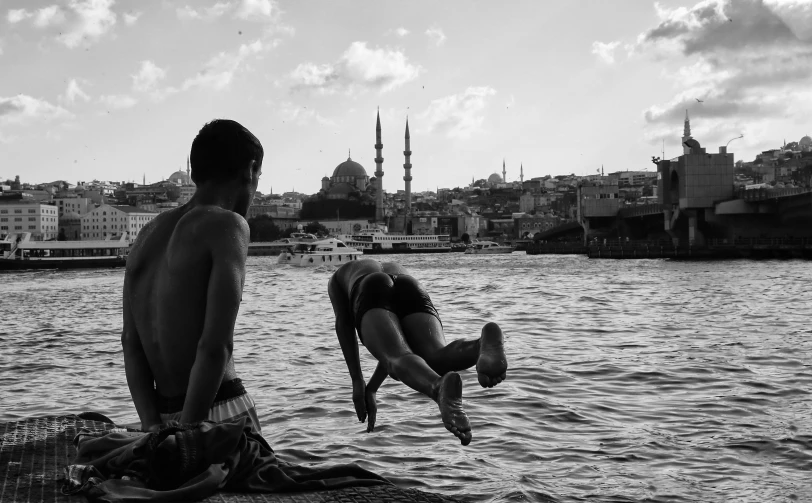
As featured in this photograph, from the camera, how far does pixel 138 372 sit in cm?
284

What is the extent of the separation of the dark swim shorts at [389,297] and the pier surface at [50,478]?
550 mm

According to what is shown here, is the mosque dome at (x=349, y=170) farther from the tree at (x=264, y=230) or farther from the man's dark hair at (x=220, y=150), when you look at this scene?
the man's dark hair at (x=220, y=150)

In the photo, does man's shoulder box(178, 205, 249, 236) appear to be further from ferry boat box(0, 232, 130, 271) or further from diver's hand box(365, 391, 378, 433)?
ferry boat box(0, 232, 130, 271)

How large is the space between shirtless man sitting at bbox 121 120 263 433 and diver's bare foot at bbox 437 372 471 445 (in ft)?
2.30

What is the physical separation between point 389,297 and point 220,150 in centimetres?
78

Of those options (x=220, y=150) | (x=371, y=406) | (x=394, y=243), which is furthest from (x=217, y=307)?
(x=394, y=243)

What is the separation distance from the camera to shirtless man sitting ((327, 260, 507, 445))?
2.38m

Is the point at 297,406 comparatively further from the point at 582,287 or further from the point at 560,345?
the point at 582,287

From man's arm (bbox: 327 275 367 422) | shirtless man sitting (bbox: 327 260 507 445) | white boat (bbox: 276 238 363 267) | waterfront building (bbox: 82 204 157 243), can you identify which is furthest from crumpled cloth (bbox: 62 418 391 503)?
waterfront building (bbox: 82 204 157 243)

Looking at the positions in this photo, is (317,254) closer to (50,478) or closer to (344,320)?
(344,320)

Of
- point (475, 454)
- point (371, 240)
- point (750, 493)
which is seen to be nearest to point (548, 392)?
point (475, 454)

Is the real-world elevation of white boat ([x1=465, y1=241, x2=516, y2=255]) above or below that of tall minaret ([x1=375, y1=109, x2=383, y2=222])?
below

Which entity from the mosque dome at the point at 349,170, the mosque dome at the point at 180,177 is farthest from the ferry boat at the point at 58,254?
the mosque dome at the point at 180,177

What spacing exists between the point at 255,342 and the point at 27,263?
176ft
